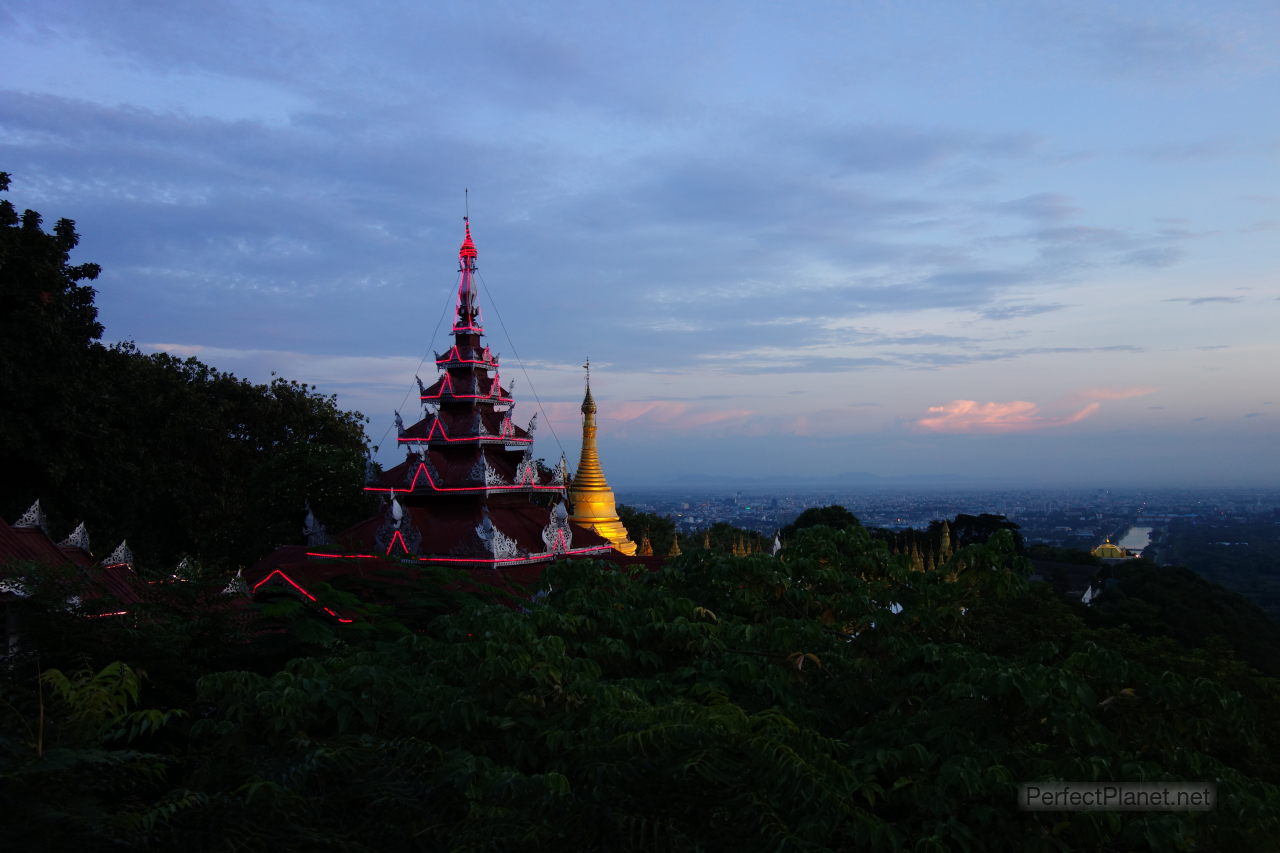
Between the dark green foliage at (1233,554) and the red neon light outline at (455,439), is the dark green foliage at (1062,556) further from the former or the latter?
the red neon light outline at (455,439)

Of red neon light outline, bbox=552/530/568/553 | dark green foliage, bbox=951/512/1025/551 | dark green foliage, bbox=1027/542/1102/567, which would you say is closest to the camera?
red neon light outline, bbox=552/530/568/553

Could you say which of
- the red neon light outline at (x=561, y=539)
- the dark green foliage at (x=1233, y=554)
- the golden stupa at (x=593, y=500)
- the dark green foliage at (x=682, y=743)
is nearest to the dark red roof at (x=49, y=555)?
the dark green foliage at (x=682, y=743)

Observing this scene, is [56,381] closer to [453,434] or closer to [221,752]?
[453,434]

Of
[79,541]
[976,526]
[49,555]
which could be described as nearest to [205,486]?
[79,541]

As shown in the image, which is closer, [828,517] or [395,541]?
[395,541]

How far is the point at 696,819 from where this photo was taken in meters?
5.39

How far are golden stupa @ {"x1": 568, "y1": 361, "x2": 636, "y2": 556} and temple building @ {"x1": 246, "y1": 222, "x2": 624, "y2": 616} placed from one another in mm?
6511

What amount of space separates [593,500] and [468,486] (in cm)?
1056

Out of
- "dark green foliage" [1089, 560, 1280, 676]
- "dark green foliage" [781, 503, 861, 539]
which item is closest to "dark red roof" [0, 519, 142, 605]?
"dark green foliage" [1089, 560, 1280, 676]

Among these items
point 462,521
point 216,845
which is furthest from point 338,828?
point 462,521

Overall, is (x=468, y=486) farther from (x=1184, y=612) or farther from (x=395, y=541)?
(x=1184, y=612)

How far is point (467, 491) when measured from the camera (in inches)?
858

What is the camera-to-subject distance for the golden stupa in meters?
31.8

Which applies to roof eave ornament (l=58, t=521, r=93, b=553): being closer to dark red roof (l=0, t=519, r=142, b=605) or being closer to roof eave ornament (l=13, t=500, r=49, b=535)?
roof eave ornament (l=13, t=500, r=49, b=535)
